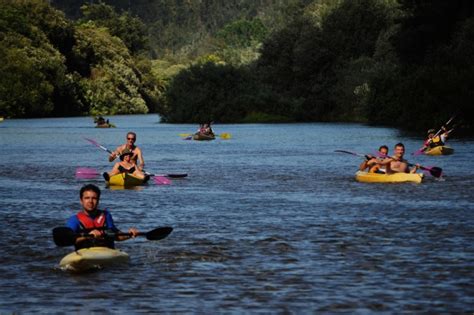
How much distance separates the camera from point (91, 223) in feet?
53.8

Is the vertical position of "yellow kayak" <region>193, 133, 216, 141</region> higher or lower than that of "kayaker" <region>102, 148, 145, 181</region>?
lower

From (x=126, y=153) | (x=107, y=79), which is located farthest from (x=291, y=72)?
(x=126, y=153)

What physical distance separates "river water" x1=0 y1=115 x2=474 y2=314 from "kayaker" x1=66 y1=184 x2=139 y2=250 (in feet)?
1.83

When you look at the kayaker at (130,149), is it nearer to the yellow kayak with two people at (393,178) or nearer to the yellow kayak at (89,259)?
the yellow kayak with two people at (393,178)

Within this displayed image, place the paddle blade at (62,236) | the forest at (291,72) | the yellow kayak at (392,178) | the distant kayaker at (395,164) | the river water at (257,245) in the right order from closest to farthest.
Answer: the river water at (257,245) → the paddle blade at (62,236) → the yellow kayak at (392,178) → the distant kayaker at (395,164) → the forest at (291,72)

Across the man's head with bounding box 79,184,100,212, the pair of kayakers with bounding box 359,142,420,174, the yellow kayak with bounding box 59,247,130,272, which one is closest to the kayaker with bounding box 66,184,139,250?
the man's head with bounding box 79,184,100,212

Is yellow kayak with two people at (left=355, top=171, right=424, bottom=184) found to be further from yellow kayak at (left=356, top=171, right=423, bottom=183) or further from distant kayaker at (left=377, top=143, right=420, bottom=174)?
distant kayaker at (left=377, top=143, right=420, bottom=174)

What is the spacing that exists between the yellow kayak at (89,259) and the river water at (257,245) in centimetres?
19

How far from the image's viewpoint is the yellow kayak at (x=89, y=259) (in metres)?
16.2

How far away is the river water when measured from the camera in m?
14.5

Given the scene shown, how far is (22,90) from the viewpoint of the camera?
131625 millimetres

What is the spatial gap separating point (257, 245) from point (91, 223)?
426 cm

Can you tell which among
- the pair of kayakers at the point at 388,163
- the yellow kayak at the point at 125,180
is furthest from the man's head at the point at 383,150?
the yellow kayak at the point at 125,180

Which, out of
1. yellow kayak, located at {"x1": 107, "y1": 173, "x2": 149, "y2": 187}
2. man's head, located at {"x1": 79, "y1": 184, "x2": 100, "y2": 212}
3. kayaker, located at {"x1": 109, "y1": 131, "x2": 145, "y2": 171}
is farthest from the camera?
kayaker, located at {"x1": 109, "y1": 131, "x2": 145, "y2": 171}
